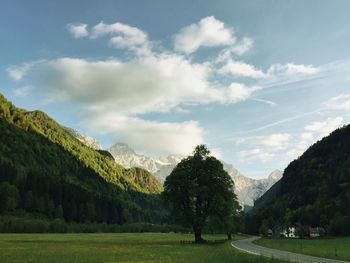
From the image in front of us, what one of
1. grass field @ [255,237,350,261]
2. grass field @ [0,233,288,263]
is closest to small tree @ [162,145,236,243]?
grass field @ [255,237,350,261]

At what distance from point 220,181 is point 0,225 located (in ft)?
383

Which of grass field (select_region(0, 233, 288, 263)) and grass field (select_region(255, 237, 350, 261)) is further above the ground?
grass field (select_region(0, 233, 288, 263))

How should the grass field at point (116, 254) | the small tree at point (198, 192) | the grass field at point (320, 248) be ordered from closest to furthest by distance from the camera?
the grass field at point (116, 254) < the grass field at point (320, 248) < the small tree at point (198, 192)

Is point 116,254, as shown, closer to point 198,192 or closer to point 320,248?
point 198,192

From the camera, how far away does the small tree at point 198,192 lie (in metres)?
95.8

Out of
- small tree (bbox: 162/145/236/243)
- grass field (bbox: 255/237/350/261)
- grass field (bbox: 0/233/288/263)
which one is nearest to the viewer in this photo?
grass field (bbox: 0/233/288/263)

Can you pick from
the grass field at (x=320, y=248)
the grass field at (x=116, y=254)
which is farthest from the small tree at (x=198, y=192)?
the grass field at (x=116, y=254)

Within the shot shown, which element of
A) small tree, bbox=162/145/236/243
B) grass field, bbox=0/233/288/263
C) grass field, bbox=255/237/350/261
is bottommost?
grass field, bbox=255/237/350/261

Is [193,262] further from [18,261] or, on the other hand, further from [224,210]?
[224,210]

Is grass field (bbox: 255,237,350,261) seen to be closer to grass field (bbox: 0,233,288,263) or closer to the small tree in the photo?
grass field (bbox: 0,233,288,263)

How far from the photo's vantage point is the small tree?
314ft

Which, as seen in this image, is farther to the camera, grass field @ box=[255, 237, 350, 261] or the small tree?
the small tree

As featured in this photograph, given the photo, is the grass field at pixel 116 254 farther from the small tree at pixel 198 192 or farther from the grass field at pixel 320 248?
the small tree at pixel 198 192

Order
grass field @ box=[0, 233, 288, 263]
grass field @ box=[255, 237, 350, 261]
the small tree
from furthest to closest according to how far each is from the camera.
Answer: the small tree < grass field @ box=[255, 237, 350, 261] < grass field @ box=[0, 233, 288, 263]
